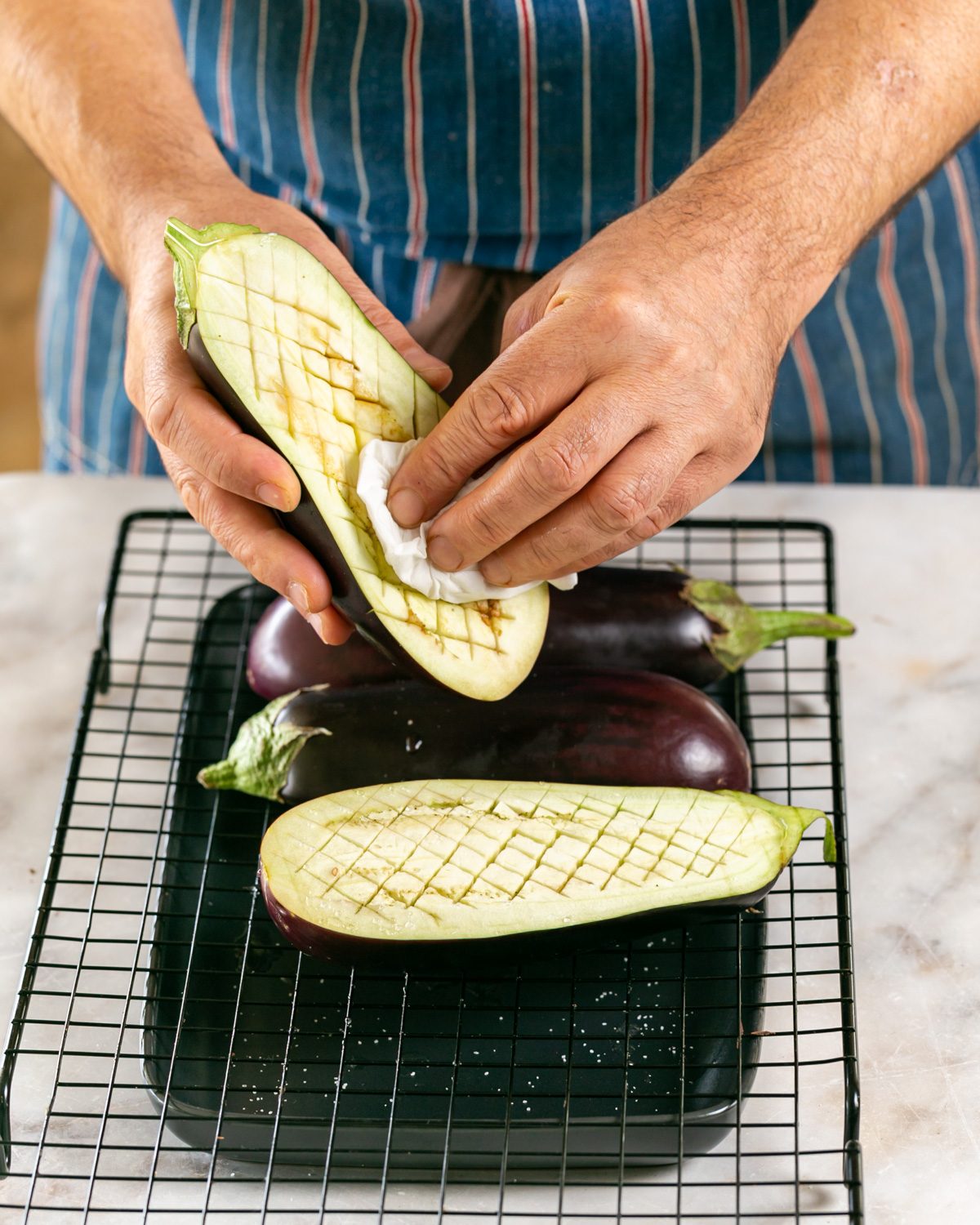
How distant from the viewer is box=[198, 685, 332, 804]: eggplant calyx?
1061mm

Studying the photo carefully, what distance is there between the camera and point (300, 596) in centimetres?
94

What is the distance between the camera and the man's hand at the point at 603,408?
2.93 feet

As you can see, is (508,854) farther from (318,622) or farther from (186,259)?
(186,259)

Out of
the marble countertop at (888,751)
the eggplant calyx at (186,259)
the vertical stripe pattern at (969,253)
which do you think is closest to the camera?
the eggplant calyx at (186,259)

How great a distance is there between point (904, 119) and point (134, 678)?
89 cm

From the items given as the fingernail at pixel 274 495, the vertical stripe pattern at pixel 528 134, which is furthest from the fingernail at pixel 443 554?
the vertical stripe pattern at pixel 528 134

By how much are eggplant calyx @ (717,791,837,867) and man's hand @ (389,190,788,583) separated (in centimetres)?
22

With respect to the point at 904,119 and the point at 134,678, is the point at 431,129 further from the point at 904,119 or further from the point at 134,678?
the point at 134,678

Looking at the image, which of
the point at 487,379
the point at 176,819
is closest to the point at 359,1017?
the point at 176,819

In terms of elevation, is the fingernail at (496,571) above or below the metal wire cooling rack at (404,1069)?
above

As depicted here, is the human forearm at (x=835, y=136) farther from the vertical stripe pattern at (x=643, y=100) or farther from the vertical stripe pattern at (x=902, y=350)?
the vertical stripe pattern at (x=902, y=350)

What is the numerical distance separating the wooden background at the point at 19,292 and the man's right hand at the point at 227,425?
6.16 ft

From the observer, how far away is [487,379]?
899mm

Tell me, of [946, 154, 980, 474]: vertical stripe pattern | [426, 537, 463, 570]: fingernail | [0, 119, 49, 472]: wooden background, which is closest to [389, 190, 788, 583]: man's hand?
[426, 537, 463, 570]: fingernail
